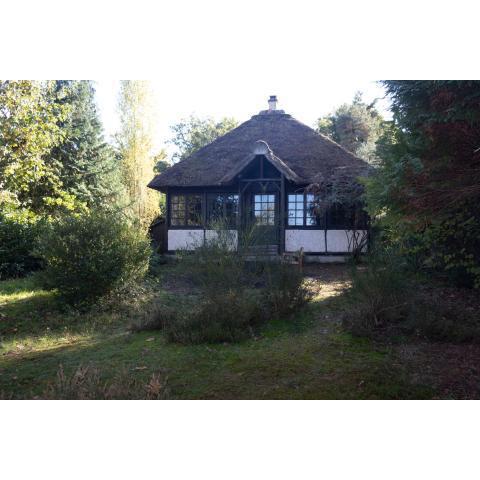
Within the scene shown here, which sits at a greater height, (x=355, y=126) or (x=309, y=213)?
(x=355, y=126)

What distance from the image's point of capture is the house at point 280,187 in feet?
44.0

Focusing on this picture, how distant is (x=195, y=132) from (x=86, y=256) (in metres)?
27.6

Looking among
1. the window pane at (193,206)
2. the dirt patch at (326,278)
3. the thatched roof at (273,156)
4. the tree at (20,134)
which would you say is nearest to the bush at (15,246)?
the tree at (20,134)

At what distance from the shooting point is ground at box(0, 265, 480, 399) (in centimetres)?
462

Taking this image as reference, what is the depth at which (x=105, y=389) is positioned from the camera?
4.65m

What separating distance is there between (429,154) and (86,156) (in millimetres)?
17137

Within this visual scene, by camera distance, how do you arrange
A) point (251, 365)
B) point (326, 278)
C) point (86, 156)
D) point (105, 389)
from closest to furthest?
point (105, 389) → point (251, 365) → point (326, 278) → point (86, 156)

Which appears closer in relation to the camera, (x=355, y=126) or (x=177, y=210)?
(x=177, y=210)

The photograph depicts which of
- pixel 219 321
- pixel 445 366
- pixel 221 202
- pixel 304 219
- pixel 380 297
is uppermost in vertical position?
pixel 221 202

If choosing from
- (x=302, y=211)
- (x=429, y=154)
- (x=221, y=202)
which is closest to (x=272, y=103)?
(x=221, y=202)

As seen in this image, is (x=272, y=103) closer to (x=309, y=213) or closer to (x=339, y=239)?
(x=309, y=213)

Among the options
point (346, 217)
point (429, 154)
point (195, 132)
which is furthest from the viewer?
point (195, 132)

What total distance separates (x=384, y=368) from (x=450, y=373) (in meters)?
0.75
